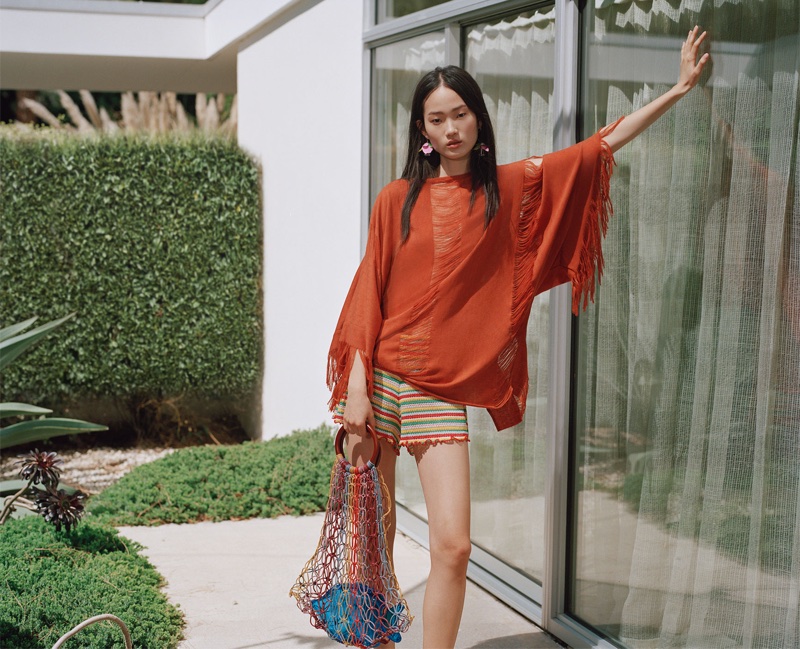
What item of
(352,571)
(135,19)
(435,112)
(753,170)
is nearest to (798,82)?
(753,170)

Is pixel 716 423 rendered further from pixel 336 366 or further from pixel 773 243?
pixel 336 366

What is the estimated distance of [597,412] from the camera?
3.36 metres

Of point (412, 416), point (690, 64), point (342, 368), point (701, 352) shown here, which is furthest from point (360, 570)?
point (690, 64)

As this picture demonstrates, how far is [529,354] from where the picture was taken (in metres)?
3.89

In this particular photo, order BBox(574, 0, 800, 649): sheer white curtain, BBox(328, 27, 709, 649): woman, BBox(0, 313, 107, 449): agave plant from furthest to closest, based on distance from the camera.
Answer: BBox(0, 313, 107, 449): agave plant → BBox(328, 27, 709, 649): woman → BBox(574, 0, 800, 649): sheer white curtain

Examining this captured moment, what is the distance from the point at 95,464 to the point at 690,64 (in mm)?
5788

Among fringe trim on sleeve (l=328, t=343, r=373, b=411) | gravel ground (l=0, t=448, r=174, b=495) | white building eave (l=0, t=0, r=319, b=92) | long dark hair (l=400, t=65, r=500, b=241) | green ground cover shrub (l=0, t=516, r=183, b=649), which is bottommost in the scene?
gravel ground (l=0, t=448, r=174, b=495)

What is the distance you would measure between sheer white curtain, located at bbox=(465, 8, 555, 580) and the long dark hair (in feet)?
3.39

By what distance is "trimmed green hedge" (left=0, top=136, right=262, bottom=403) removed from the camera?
7172 mm

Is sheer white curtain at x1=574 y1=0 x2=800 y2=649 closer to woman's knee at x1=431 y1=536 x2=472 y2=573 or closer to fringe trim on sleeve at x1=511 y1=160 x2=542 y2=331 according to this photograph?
fringe trim on sleeve at x1=511 y1=160 x2=542 y2=331

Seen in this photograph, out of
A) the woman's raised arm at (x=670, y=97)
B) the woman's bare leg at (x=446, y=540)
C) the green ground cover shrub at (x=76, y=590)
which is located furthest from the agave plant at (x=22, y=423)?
the woman's raised arm at (x=670, y=97)

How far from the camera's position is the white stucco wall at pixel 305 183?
18.5 ft

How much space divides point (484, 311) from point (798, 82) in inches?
41.4

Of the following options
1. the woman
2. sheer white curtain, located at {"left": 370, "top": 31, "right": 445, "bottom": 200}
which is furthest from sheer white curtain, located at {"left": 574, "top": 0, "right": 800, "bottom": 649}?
sheer white curtain, located at {"left": 370, "top": 31, "right": 445, "bottom": 200}
